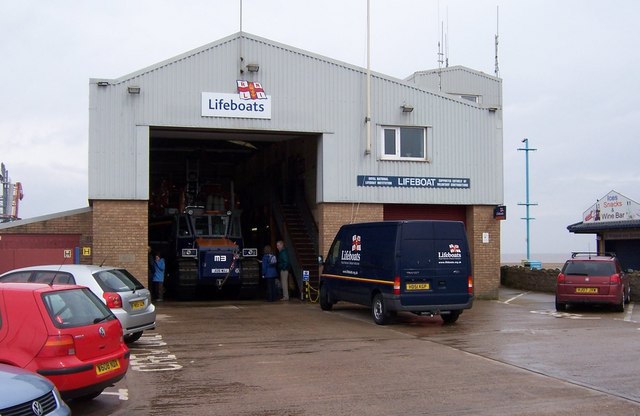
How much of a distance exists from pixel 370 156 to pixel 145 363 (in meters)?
12.2

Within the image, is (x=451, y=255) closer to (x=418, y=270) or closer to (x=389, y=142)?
(x=418, y=270)

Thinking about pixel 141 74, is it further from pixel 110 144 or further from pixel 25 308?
pixel 25 308

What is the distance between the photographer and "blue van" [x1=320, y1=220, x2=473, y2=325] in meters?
14.9

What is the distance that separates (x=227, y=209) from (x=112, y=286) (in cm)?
1325

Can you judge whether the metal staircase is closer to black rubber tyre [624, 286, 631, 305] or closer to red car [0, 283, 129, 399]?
black rubber tyre [624, 286, 631, 305]

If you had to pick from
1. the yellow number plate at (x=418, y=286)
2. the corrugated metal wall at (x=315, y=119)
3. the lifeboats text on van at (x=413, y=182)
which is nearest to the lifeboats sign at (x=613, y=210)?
the corrugated metal wall at (x=315, y=119)

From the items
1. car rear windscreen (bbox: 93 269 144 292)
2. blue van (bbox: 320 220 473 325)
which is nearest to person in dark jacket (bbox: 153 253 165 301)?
blue van (bbox: 320 220 473 325)

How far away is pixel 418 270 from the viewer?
49.3 ft

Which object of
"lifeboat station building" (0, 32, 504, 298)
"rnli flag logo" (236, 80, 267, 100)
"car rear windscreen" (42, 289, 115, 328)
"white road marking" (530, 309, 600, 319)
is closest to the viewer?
"car rear windscreen" (42, 289, 115, 328)

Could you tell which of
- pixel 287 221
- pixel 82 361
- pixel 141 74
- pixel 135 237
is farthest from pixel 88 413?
pixel 287 221

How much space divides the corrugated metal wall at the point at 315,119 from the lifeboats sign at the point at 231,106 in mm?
180

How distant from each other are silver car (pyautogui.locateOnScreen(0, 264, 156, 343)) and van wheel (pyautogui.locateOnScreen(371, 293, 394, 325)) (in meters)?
5.18

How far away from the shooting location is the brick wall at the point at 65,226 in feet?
64.1

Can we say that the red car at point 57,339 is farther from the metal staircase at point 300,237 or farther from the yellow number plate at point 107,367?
the metal staircase at point 300,237
